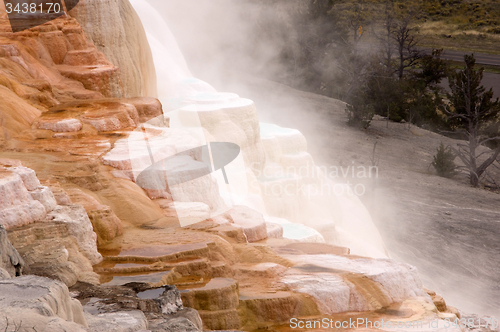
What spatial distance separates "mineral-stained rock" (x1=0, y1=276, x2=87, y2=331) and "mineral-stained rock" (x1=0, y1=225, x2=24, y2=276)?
0.42 metres

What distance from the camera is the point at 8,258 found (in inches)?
98.2

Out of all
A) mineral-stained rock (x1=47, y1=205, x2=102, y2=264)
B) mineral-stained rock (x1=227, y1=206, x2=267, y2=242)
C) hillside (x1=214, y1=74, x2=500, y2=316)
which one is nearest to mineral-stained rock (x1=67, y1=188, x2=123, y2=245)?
mineral-stained rock (x1=47, y1=205, x2=102, y2=264)

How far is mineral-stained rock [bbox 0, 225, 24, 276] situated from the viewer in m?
2.43

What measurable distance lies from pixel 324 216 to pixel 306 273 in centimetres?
587

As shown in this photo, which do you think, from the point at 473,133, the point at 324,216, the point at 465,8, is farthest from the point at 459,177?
the point at 465,8

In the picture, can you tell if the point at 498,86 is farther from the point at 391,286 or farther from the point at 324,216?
the point at 391,286

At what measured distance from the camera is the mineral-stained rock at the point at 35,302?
1.64 metres

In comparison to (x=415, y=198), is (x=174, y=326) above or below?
above

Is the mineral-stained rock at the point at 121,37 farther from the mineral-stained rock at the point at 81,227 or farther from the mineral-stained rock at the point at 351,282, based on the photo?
the mineral-stained rock at the point at 351,282

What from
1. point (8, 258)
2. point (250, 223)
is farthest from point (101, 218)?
point (250, 223)

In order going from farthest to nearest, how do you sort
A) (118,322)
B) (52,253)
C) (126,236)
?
(126,236)
(52,253)
(118,322)

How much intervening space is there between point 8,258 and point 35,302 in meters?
0.82

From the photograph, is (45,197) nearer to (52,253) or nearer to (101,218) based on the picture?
(101,218)

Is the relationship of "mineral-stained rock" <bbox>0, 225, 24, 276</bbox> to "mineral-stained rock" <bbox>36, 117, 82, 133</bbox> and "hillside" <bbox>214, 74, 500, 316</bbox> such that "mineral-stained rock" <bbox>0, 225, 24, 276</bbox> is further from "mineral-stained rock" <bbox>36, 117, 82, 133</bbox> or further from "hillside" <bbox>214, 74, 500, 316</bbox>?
"hillside" <bbox>214, 74, 500, 316</bbox>
